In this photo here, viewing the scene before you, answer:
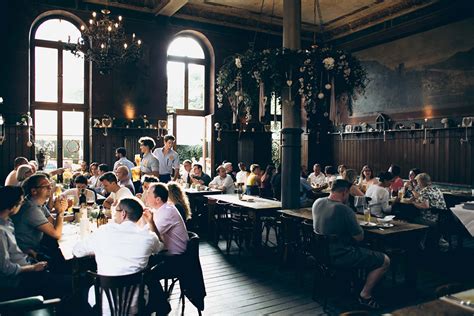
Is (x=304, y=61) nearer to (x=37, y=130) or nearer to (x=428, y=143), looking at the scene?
(x=428, y=143)

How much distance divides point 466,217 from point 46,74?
10.5 m

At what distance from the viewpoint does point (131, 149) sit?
1127 cm

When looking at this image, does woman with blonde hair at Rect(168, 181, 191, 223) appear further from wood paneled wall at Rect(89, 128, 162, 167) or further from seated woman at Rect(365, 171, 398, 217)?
wood paneled wall at Rect(89, 128, 162, 167)

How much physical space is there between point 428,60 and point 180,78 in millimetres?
7267

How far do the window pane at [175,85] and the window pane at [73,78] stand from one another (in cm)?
258

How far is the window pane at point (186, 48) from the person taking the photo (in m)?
12.3

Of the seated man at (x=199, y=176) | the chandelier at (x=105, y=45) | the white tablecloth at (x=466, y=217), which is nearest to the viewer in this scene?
the white tablecloth at (x=466, y=217)

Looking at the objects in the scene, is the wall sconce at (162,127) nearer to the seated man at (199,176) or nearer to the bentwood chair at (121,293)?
the seated man at (199,176)

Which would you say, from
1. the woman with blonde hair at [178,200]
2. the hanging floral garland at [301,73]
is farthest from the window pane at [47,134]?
the woman with blonde hair at [178,200]

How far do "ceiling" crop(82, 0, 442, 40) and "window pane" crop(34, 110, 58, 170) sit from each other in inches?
130

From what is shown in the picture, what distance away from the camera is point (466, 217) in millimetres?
5613

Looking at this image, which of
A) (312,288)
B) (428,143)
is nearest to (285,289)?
(312,288)

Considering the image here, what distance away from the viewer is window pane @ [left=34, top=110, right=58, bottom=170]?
10711 millimetres

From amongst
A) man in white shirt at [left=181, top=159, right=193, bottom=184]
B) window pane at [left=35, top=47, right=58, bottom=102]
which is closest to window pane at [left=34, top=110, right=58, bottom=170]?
window pane at [left=35, top=47, right=58, bottom=102]
